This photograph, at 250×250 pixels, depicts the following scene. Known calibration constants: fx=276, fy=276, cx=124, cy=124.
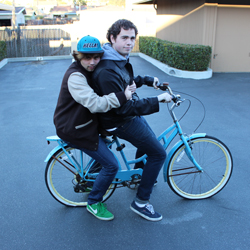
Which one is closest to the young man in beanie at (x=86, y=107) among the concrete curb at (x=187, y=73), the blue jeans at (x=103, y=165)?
the blue jeans at (x=103, y=165)

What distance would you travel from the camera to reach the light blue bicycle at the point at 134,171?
296 centimetres

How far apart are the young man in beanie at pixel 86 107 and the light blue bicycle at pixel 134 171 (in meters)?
0.21

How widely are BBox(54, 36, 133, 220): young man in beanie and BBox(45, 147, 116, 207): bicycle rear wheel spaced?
0.21 m

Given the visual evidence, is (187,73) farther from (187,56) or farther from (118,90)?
(118,90)

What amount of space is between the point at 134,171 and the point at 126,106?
87 cm

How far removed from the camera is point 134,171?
119 inches

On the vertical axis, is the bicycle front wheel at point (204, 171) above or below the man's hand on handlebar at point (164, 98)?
below

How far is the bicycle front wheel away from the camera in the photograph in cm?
310

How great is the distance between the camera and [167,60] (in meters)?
11.2

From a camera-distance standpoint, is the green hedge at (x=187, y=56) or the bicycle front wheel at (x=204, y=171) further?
the green hedge at (x=187, y=56)

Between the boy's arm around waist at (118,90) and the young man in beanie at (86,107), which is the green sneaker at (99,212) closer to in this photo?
the young man in beanie at (86,107)

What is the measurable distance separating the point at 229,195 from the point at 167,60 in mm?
8662

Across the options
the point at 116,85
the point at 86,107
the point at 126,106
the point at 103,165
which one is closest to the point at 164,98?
the point at 126,106

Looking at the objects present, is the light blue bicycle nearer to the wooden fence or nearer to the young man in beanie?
the young man in beanie
